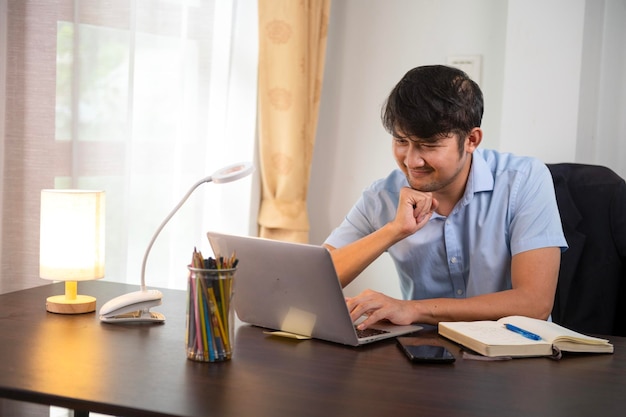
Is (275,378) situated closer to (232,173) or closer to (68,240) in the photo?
(232,173)

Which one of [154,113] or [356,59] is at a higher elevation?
[356,59]

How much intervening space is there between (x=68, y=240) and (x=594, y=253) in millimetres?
1427

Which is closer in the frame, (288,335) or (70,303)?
(288,335)

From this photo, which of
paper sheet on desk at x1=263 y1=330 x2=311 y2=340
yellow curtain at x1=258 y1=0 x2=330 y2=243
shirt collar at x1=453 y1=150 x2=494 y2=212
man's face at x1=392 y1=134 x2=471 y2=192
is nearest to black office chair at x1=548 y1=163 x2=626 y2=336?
shirt collar at x1=453 y1=150 x2=494 y2=212

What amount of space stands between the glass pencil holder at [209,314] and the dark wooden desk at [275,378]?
3 cm

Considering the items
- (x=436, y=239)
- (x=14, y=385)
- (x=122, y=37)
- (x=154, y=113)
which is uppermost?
(x=122, y=37)

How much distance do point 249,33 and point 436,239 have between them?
1.39 metres

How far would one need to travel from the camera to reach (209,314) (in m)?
1.41

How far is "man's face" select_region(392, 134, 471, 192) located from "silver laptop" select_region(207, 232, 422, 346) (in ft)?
1.38

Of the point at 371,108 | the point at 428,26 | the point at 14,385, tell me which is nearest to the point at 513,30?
the point at 428,26

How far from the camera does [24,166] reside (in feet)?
7.87

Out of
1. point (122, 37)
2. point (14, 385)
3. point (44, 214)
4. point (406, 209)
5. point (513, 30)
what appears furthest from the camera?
point (513, 30)

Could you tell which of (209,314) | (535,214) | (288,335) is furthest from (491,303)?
(209,314)

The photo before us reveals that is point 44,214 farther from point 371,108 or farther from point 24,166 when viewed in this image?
point 371,108
